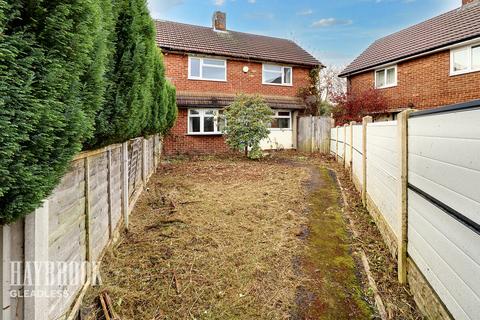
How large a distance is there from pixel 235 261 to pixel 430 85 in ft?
44.2

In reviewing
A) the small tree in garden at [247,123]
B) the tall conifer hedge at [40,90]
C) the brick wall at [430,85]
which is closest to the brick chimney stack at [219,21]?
the small tree in garden at [247,123]

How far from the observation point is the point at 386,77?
1543cm

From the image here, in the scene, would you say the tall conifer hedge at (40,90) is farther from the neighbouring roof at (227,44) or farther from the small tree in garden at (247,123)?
the neighbouring roof at (227,44)

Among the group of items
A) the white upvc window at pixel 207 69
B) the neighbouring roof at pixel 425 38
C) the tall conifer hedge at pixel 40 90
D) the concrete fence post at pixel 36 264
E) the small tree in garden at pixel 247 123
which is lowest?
the concrete fence post at pixel 36 264

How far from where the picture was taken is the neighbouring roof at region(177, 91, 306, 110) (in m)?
14.4

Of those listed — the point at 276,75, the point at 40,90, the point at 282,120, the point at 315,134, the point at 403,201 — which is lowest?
the point at 403,201

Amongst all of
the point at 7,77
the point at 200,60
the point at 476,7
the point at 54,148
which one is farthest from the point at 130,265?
the point at 476,7

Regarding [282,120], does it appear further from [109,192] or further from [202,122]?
[109,192]

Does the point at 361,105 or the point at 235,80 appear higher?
the point at 235,80

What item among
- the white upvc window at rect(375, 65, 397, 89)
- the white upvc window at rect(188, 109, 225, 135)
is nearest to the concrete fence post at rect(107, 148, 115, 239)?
the white upvc window at rect(188, 109, 225, 135)

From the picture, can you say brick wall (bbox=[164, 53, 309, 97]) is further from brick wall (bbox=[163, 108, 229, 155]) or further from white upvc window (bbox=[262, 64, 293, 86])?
brick wall (bbox=[163, 108, 229, 155])

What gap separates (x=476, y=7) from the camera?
13.0 meters

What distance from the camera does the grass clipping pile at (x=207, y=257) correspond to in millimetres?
2676

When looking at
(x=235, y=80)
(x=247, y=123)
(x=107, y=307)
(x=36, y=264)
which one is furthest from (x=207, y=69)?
(x=36, y=264)
